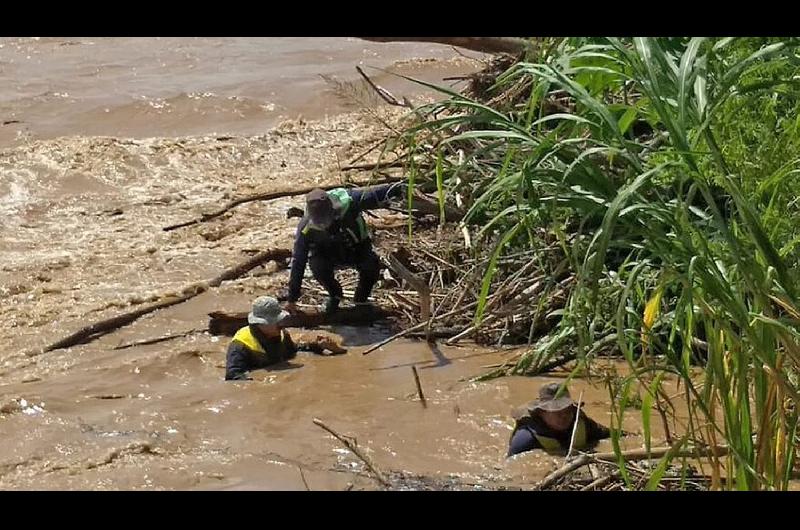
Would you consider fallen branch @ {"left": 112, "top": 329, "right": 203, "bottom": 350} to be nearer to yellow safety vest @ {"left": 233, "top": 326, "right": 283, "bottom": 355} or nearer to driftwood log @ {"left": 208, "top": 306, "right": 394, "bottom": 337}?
driftwood log @ {"left": 208, "top": 306, "right": 394, "bottom": 337}

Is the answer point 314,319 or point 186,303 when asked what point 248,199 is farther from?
point 314,319

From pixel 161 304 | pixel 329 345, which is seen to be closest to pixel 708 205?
pixel 329 345

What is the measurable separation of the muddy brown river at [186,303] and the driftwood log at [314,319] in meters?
0.12

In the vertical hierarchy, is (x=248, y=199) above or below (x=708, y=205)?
below

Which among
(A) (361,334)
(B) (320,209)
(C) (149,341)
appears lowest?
(C) (149,341)

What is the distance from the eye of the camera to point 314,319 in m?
7.38

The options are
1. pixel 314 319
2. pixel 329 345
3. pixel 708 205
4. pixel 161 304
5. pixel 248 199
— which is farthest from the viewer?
pixel 248 199

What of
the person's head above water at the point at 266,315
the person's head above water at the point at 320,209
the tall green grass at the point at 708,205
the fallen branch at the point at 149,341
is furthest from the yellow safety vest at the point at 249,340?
the tall green grass at the point at 708,205

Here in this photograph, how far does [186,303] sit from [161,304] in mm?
167

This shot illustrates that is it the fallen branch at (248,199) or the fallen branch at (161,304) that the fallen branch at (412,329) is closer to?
the fallen branch at (161,304)

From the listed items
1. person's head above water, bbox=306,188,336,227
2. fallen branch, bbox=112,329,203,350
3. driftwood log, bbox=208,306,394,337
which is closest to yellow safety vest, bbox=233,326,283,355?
driftwood log, bbox=208,306,394,337

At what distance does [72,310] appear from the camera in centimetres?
785
